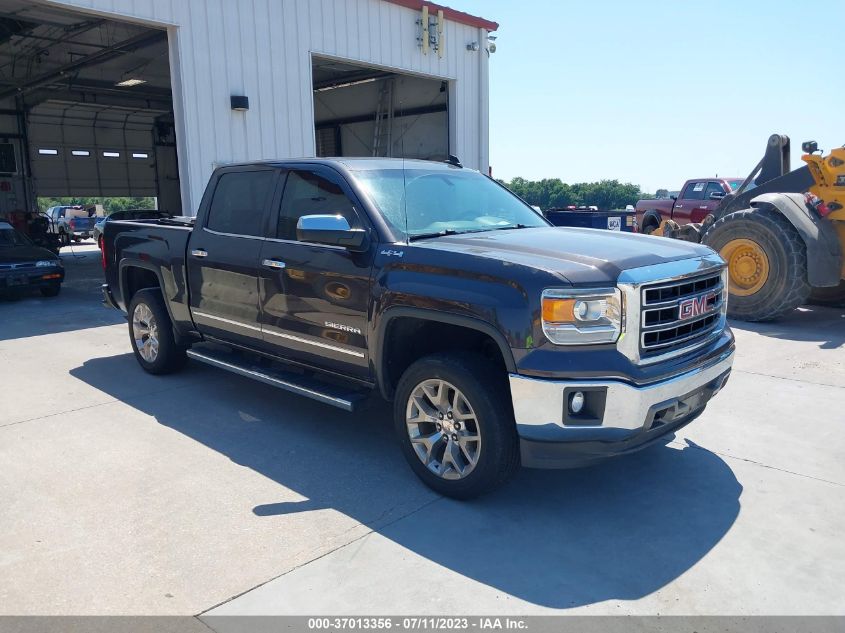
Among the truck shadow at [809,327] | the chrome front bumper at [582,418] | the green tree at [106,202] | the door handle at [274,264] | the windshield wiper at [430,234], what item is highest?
the green tree at [106,202]

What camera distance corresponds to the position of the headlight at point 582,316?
3.31 m

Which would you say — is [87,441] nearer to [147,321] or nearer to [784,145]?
[147,321]

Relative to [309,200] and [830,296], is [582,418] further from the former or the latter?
[830,296]

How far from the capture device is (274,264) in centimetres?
485

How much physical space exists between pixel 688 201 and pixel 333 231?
13.4 m

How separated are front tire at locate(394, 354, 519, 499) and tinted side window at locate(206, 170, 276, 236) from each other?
2010mm

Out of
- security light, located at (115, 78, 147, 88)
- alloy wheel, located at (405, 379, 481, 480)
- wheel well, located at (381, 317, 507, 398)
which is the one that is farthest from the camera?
security light, located at (115, 78, 147, 88)

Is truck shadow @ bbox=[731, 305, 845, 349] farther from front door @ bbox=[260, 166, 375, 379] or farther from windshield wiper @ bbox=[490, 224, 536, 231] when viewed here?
front door @ bbox=[260, 166, 375, 379]

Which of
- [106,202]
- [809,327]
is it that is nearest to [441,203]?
[809,327]

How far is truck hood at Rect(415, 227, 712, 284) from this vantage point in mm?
3414

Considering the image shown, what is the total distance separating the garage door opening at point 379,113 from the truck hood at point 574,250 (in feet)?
42.0

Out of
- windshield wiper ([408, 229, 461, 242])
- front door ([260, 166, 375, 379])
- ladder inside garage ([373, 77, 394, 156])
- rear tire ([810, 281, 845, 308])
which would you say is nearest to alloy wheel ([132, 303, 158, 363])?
front door ([260, 166, 375, 379])

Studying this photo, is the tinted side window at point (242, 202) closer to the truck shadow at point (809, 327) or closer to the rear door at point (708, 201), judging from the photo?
the truck shadow at point (809, 327)

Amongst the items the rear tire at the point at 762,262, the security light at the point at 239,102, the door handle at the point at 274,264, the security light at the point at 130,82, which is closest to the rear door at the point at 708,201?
the rear tire at the point at 762,262
